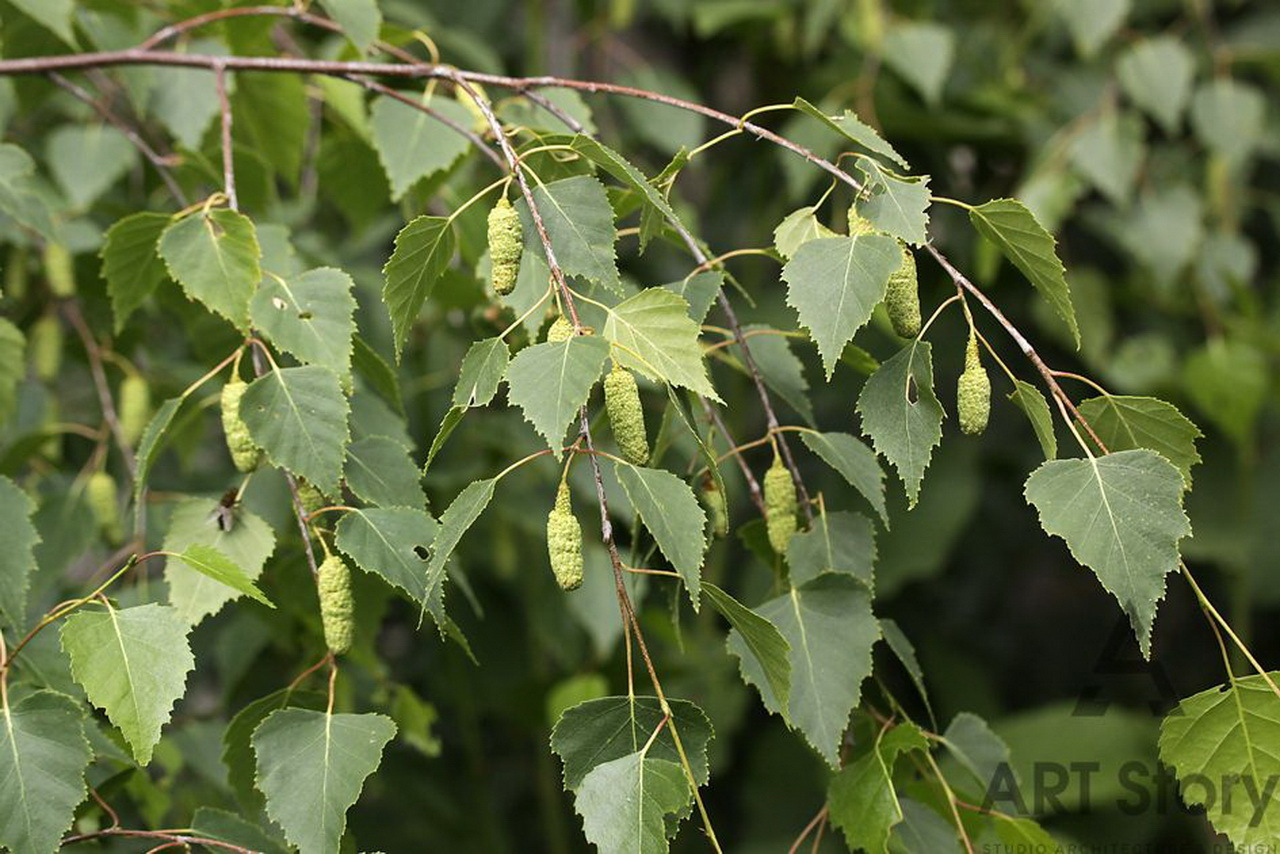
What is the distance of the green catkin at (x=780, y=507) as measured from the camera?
73 centimetres

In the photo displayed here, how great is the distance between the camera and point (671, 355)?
0.59 meters

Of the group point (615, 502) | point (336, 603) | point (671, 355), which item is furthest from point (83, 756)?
point (615, 502)

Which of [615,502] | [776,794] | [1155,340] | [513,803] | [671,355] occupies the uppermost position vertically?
[671,355]

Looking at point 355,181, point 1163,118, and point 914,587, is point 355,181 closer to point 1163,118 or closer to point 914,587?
point 1163,118

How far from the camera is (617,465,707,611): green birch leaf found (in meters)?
0.57

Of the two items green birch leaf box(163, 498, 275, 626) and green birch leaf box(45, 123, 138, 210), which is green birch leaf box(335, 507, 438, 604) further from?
green birch leaf box(45, 123, 138, 210)

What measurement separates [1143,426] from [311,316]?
42cm

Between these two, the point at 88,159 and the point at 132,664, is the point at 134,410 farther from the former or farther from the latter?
the point at 132,664

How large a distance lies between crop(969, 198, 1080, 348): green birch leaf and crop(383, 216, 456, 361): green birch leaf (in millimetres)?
248

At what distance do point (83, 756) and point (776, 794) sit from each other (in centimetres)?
138

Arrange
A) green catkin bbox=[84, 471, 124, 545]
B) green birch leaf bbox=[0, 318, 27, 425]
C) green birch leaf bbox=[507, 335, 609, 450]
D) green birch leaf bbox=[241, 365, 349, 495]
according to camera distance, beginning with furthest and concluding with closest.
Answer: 1. green catkin bbox=[84, 471, 124, 545]
2. green birch leaf bbox=[0, 318, 27, 425]
3. green birch leaf bbox=[241, 365, 349, 495]
4. green birch leaf bbox=[507, 335, 609, 450]

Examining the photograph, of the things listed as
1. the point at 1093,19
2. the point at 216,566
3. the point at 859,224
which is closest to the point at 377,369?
the point at 216,566

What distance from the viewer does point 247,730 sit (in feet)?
2.37

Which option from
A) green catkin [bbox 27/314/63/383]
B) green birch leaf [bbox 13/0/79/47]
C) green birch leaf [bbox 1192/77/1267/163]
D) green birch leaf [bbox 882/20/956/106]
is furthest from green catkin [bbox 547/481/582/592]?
green birch leaf [bbox 1192/77/1267/163]
